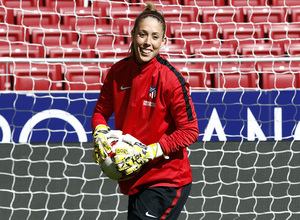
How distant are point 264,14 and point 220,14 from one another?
609 mm

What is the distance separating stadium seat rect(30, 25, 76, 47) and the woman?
11.2 ft

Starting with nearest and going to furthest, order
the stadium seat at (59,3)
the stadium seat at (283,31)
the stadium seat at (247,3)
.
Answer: the stadium seat at (283,31) → the stadium seat at (59,3) → the stadium seat at (247,3)

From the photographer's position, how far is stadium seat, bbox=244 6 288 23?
6168mm

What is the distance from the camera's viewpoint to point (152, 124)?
2092mm

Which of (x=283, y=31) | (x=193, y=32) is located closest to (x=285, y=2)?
(x=283, y=31)

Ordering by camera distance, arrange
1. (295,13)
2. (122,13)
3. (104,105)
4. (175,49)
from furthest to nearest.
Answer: (295,13) < (122,13) < (175,49) < (104,105)

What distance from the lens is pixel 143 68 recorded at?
212cm

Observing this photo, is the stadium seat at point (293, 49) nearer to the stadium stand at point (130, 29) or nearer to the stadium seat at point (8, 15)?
the stadium stand at point (130, 29)

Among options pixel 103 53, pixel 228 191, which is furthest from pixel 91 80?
pixel 228 191

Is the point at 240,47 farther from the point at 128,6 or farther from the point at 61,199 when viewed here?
the point at 61,199

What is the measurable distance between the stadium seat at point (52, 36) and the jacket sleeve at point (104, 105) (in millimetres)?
3247

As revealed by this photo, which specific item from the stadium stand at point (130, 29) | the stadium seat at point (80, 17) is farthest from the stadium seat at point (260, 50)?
the stadium seat at point (80, 17)

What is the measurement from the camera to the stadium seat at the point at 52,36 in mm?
5453

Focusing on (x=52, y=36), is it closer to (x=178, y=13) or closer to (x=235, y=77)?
(x=178, y=13)
